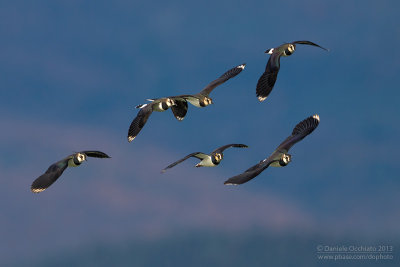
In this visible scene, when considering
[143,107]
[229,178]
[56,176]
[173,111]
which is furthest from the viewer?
[173,111]

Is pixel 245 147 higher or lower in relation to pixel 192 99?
lower

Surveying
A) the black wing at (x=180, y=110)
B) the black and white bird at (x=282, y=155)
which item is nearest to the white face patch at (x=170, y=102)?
the black wing at (x=180, y=110)

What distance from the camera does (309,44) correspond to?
4150 cm

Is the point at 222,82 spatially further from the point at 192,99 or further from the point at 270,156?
the point at 270,156

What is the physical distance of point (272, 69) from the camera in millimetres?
40781

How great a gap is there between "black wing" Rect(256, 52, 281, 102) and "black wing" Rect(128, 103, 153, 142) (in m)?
6.41

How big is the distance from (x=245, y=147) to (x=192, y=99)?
4.13 meters

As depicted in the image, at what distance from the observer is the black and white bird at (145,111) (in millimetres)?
38028

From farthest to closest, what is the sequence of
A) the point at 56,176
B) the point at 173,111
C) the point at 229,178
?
the point at 173,111 < the point at 56,176 < the point at 229,178

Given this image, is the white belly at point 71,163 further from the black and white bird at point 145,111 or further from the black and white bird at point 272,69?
the black and white bird at point 272,69

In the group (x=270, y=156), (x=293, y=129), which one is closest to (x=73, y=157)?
(x=270, y=156)

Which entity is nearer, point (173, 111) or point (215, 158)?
point (215, 158)

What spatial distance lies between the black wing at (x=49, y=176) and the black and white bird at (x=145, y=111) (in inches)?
145

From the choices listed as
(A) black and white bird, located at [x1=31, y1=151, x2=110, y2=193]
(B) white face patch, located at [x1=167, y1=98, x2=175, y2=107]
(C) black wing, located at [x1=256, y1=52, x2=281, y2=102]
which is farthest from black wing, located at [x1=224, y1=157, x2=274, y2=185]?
(A) black and white bird, located at [x1=31, y1=151, x2=110, y2=193]
